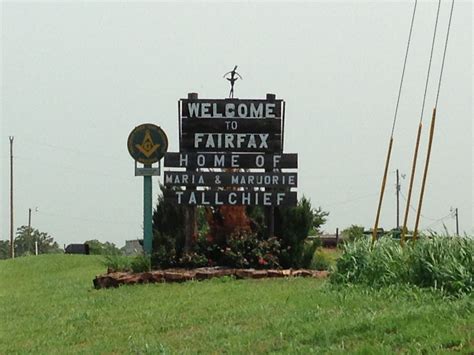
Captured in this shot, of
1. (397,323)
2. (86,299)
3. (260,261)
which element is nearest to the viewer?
(397,323)

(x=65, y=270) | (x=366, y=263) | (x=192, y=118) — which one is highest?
(x=192, y=118)

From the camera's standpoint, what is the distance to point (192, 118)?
1923cm

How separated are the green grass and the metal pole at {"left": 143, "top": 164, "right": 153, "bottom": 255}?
3145 mm

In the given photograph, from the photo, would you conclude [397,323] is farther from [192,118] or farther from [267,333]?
[192,118]

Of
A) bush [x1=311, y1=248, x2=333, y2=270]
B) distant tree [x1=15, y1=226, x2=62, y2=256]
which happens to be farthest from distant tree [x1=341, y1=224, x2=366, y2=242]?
distant tree [x1=15, y1=226, x2=62, y2=256]

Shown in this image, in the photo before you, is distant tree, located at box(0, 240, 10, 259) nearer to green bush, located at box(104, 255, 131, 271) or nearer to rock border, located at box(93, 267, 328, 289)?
green bush, located at box(104, 255, 131, 271)

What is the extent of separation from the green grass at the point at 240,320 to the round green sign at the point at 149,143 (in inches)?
196

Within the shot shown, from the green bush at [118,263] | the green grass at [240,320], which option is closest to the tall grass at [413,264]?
the green grass at [240,320]

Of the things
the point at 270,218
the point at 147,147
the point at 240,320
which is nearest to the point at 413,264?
the point at 240,320

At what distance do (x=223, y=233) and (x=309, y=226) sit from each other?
5.74 feet

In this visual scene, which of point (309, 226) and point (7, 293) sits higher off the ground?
point (309, 226)

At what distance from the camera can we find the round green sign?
21344mm

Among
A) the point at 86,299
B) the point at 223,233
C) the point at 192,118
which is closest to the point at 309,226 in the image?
the point at 223,233

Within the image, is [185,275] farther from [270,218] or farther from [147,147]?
[147,147]
